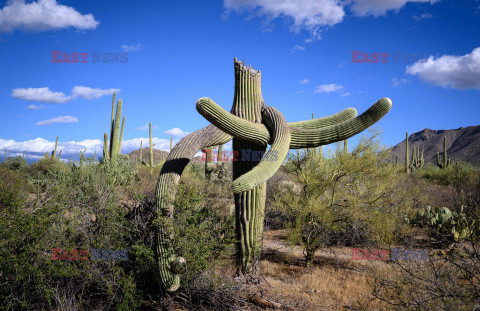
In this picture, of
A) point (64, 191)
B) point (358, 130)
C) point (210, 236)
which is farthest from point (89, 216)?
point (358, 130)

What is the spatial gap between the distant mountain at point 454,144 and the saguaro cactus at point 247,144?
35918mm

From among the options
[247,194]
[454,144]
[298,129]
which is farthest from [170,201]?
[454,144]

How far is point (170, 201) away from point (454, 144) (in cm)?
5678

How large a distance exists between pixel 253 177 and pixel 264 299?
2.06 m

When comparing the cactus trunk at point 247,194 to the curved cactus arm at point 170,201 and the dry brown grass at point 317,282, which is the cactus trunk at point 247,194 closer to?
the dry brown grass at point 317,282

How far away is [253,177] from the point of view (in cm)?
480

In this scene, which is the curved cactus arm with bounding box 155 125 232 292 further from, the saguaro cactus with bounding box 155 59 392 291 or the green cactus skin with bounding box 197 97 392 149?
the green cactus skin with bounding box 197 97 392 149

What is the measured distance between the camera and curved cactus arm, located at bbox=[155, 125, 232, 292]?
5.11 m

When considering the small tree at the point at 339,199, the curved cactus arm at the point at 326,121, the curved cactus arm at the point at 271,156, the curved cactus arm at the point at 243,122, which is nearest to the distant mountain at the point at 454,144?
the small tree at the point at 339,199

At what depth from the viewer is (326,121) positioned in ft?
21.7

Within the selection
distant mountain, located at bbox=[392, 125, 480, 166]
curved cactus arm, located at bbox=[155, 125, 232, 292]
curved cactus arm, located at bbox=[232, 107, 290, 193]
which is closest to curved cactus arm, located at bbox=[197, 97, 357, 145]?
curved cactus arm, located at bbox=[232, 107, 290, 193]

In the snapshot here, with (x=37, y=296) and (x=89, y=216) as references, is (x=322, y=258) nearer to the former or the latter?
(x=89, y=216)

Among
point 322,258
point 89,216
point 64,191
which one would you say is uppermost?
point 64,191

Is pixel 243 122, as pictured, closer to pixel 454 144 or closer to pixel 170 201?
pixel 170 201
